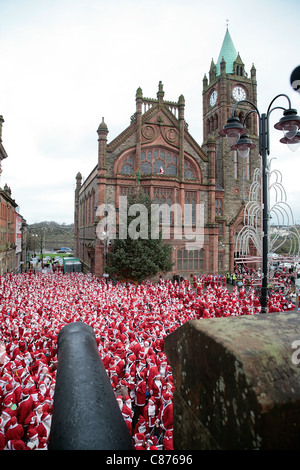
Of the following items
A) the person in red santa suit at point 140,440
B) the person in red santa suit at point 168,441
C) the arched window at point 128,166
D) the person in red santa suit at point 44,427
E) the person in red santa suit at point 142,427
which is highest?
the arched window at point 128,166

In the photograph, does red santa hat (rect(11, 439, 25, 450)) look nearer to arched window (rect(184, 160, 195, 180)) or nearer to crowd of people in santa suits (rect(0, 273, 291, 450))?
crowd of people in santa suits (rect(0, 273, 291, 450))

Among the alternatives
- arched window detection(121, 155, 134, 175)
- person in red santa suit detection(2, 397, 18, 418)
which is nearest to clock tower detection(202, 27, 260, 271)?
arched window detection(121, 155, 134, 175)

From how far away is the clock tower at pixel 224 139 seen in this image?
35906 millimetres

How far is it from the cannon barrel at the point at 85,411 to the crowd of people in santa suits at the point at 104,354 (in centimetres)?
431

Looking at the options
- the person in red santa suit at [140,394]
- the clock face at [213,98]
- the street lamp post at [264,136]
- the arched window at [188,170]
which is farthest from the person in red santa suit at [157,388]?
the clock face at [213,98]

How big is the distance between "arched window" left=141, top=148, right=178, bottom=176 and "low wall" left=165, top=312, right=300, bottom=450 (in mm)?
30091

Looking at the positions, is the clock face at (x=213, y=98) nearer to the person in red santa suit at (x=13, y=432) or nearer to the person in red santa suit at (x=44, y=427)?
the person in red santa suit at (x=44, y=427)

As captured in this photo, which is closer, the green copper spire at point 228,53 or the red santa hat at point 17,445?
the red santa hat at point 17,445

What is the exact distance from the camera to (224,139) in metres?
37.0

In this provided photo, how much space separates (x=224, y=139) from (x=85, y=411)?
39.1 metres

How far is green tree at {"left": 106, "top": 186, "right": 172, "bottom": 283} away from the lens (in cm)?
2375

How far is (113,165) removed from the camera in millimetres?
30109
